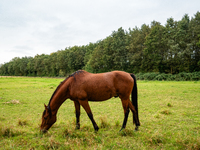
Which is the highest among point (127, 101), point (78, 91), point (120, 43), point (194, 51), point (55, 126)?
point (120, 43)

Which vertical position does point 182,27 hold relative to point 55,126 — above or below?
above

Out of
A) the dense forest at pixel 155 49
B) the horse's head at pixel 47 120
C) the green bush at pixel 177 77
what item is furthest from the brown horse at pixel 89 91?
the dense forest at pixel 155 49

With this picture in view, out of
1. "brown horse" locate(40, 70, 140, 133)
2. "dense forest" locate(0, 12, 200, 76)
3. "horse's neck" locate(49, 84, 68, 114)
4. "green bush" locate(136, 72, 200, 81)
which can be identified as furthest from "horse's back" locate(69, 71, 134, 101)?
"dense forest" locate(0, 12, 200, 76)

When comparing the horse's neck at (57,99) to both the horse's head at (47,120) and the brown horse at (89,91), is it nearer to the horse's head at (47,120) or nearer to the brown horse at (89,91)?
the brown horse at (89,91)

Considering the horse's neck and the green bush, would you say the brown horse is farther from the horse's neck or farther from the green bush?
the green bush

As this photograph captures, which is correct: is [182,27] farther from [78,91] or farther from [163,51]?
[78,91]

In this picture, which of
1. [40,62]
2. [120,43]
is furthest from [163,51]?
[40,62]

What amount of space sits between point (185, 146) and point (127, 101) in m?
1.97

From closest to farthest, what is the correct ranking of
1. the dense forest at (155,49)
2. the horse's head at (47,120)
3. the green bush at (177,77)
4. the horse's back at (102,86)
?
the horse's head at (47,120)
the horse's back at (102,86)
the green bush at (177,77)
the dense forest at (155,49)

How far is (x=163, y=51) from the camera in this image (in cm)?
3566

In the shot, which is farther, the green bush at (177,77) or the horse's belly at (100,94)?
the green bush at (177,77)

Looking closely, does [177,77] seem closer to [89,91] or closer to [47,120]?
[89,91]

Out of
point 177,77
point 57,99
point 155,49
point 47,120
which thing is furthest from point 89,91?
point 155,49

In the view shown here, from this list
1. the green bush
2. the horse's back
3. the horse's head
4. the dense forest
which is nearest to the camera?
the horse's head
